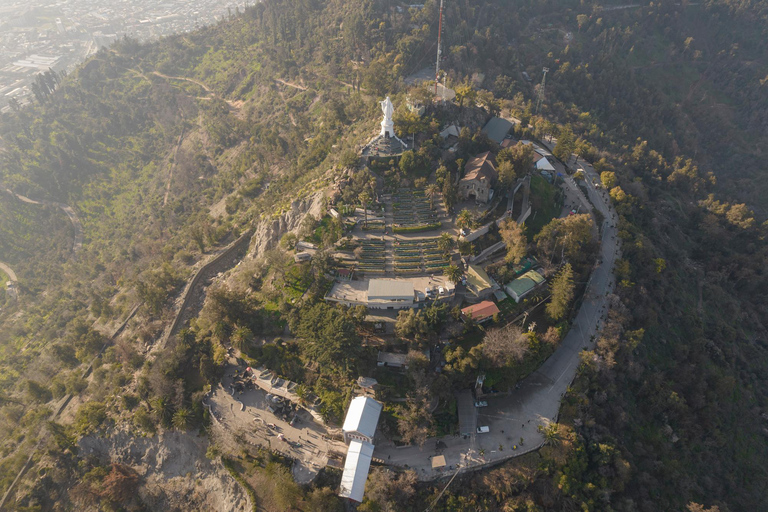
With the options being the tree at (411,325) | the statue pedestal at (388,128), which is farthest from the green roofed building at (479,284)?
the statue pedestal at (388,128)

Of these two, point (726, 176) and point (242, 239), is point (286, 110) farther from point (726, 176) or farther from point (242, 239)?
point (726, 176)

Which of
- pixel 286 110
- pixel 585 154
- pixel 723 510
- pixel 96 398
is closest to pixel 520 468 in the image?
pixel 723 510

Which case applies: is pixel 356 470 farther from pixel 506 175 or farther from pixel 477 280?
pixel 506 175

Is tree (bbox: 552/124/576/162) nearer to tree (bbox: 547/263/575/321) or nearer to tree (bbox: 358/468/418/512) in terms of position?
tree (bbox: 547/263/575/321)

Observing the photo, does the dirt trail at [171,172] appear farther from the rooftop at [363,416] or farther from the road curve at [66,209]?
the rooftop at [363,416]

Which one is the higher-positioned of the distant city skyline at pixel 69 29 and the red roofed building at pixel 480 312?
the distant city skyline at pixel 69 29
